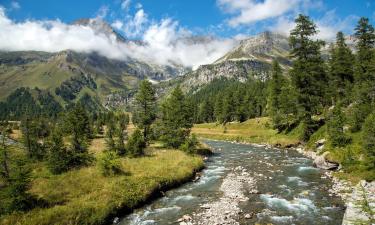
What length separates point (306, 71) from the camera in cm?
6019

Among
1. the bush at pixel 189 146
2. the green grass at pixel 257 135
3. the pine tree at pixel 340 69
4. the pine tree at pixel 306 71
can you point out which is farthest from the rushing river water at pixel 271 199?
the pine tree at pixel 340 69

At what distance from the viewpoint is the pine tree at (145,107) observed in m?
60.0

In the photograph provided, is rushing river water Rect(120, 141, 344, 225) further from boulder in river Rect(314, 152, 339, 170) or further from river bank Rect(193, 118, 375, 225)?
river bank Rect(193, 118, 375, 225)

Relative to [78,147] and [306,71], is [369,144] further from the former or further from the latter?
[78,147]

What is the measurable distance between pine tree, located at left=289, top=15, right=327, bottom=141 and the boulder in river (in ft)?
56.2

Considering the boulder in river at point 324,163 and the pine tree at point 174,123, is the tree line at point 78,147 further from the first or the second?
the boulder in river at point 324,163

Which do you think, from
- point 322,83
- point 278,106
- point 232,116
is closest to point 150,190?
point 322,83

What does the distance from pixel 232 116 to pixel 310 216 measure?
105810 mm

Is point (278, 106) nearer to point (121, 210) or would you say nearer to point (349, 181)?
point (349, 181)

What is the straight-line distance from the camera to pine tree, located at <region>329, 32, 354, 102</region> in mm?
75125

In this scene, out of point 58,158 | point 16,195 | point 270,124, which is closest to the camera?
point 16,195

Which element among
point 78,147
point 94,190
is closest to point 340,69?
point 78,147

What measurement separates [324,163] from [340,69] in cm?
4258

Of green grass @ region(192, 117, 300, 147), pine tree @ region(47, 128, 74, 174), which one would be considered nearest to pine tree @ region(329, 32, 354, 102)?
green grass @ region(192, 117, 300, 147)
